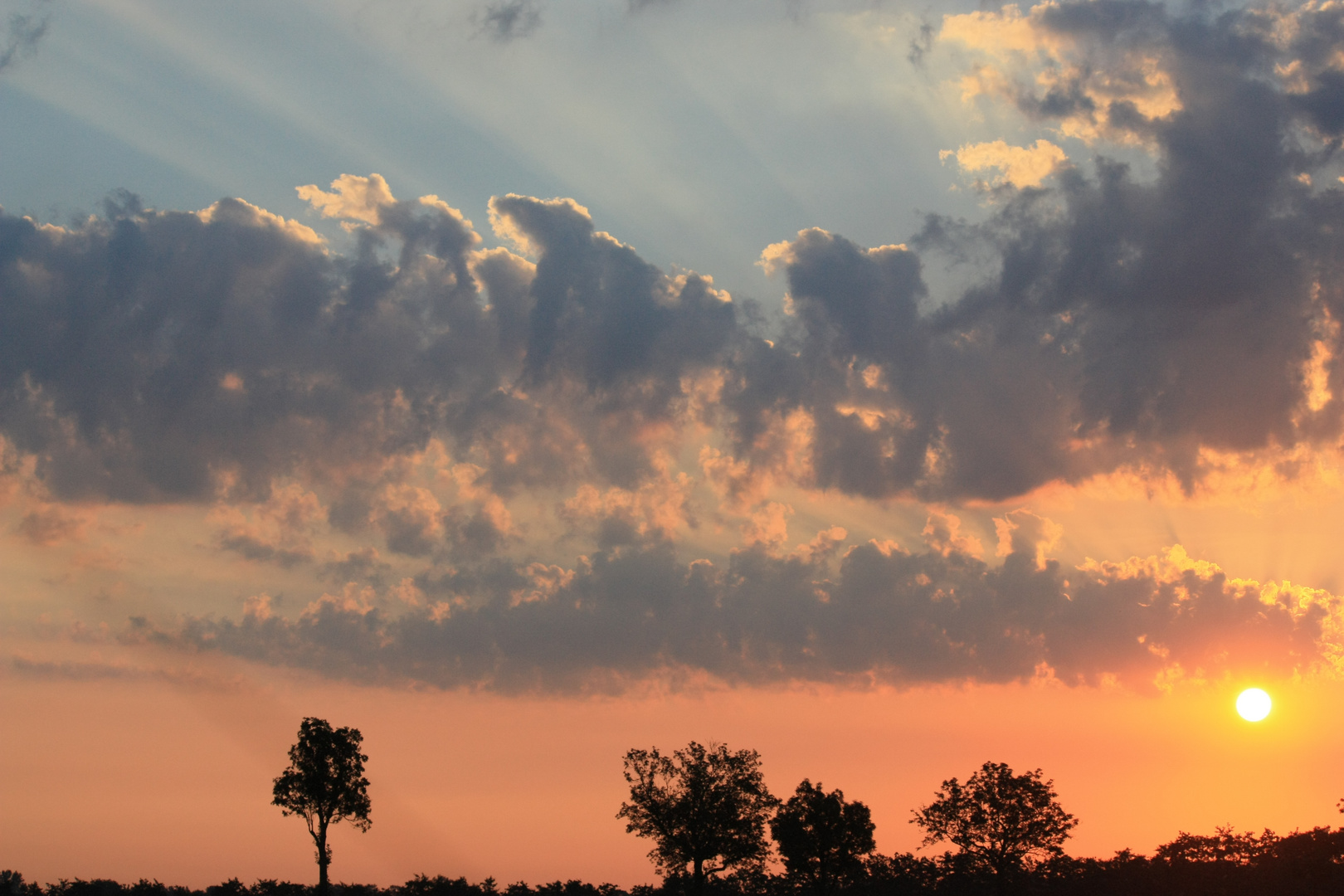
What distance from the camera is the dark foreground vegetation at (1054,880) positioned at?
378 ft

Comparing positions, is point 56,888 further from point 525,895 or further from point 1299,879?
point 1299,879

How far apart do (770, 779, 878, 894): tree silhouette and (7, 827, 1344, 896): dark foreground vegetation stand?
1982mm

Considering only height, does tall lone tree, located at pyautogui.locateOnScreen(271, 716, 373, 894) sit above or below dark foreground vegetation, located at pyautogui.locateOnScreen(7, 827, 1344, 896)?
above

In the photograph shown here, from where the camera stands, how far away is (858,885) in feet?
458

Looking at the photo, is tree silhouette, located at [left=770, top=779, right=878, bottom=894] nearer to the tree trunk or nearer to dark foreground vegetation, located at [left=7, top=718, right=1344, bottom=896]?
dark foreground vegetation, located at [left=7, top=718, right=1344, bottom=896]

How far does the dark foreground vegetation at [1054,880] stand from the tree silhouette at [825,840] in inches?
78.0

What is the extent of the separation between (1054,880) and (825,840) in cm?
2919

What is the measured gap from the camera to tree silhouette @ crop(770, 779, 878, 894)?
411 ft

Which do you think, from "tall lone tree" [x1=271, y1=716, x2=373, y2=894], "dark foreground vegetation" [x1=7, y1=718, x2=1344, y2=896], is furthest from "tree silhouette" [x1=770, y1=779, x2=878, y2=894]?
"tall lone tree" [x1=271, y1=716, x2=373, y2=894]

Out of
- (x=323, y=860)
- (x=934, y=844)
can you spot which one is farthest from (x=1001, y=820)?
(x=323, y=860)

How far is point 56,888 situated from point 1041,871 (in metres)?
123

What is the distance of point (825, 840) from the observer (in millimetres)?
125125

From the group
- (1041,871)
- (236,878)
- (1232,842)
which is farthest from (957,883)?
(236,878)

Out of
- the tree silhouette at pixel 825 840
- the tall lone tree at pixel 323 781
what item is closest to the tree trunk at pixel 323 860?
the tall lone tree at pixel 323 781
